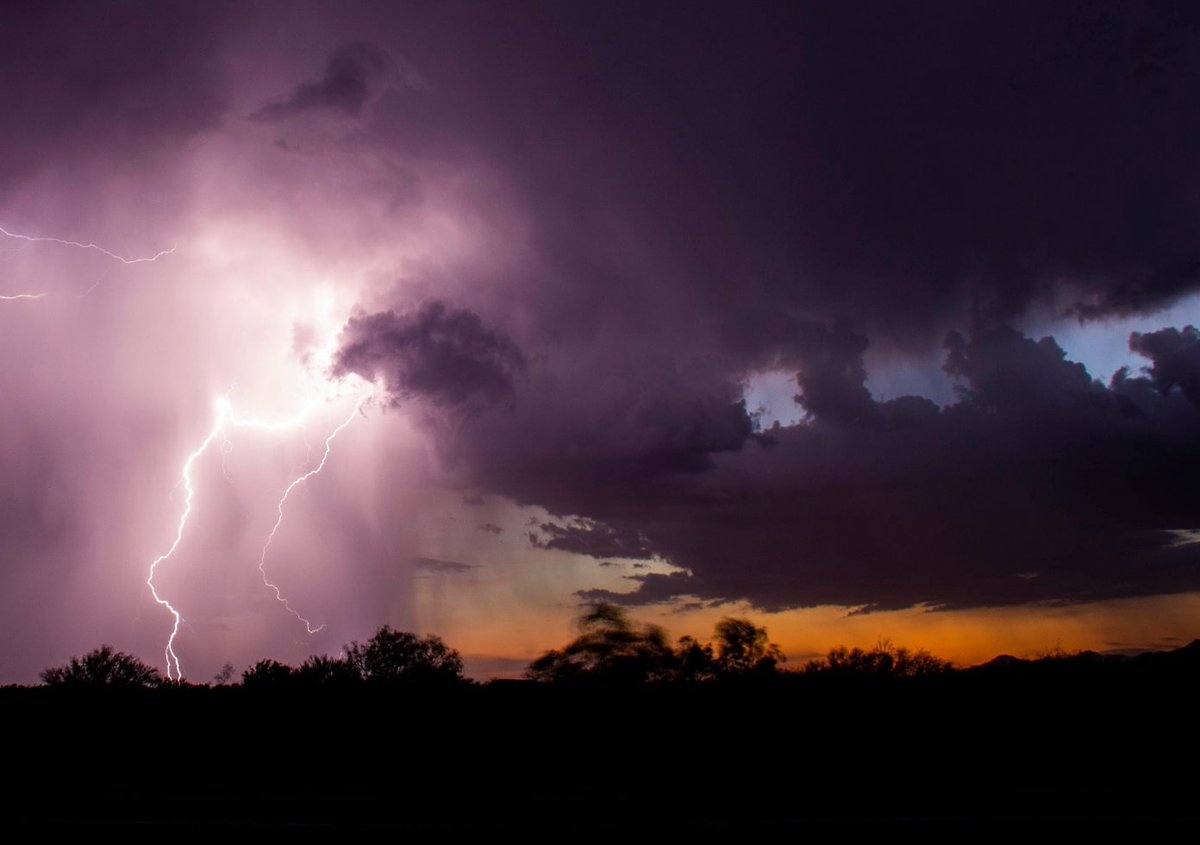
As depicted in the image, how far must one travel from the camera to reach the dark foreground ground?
11164mm

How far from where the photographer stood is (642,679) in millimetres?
35312

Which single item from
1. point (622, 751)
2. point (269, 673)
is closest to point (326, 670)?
point (269, 673)

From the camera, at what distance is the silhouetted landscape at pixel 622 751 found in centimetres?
1155

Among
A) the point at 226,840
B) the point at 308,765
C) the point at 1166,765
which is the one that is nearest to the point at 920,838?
the point at 226,840

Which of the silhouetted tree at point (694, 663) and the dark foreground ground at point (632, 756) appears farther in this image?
the silhouetted tree at point (694, 663)

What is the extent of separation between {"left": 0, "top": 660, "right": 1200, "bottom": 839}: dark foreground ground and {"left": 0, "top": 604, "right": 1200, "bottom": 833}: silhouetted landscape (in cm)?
10

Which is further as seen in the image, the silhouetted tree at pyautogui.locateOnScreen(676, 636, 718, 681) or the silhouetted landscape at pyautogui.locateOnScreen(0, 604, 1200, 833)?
the silhouetted tree at pyautogui.locateOnScreen(676, 636, 718, 681)

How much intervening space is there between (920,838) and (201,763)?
2010 cm

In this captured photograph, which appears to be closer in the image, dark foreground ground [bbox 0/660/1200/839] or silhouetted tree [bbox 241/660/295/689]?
dark foreground ground [bbox 0/660/1200/839]

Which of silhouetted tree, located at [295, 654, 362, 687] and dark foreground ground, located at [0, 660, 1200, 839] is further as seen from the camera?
silhouetted tree, located at [295, 654, 362, 687]

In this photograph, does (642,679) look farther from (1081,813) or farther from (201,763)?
(1081,813)

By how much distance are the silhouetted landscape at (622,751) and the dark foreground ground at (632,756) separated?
0.10 meters

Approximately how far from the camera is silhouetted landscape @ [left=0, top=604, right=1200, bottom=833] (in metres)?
11.5

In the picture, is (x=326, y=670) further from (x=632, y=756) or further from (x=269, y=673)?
(x=632, y=756)
